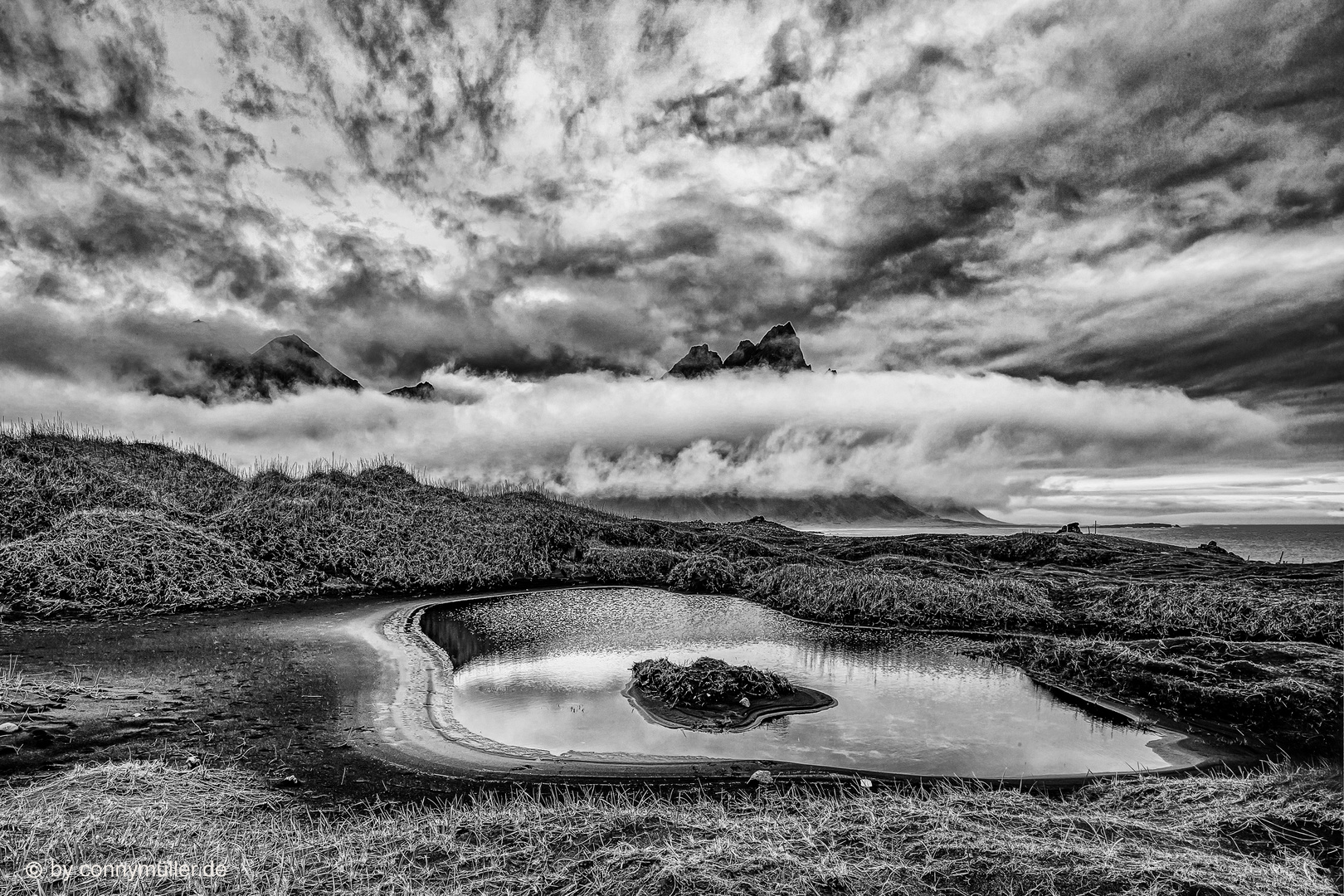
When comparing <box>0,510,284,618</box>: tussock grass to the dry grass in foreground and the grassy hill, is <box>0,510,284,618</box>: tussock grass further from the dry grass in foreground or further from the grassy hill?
the dry grass in foreground

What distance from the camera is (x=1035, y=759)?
14.6 metres

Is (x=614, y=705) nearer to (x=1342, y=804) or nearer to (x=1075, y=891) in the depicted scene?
(x=1075, y=891)

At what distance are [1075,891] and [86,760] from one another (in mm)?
16845

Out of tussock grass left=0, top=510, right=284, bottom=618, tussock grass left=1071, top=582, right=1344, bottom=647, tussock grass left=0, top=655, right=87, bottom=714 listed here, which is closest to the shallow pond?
tussock grass left=1071, top=582, right=1344, bottom=647

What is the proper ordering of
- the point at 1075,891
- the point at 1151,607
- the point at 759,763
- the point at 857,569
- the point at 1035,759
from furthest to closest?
the point at 857,569, the point at 1151,607, the point at 1035,759, the point at 759,763, the point at 1075,891

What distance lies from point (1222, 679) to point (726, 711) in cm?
1584

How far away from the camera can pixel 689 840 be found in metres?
8.85

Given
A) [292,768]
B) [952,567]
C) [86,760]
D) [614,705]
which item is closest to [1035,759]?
[614,705]

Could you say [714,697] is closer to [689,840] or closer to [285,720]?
[689,840]

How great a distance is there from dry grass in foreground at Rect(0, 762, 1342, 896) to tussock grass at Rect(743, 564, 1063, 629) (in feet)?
68.0

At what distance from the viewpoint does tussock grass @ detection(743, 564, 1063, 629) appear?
3138cm

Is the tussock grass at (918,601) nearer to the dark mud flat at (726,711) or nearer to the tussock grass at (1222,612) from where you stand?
the tussock grass at (1222,612)

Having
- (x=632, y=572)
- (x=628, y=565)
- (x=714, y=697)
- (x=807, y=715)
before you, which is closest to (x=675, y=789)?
(x=714, y=697)

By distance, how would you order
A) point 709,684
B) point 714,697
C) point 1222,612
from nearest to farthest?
point 714,697 < point 709,684 < point 1222,612
